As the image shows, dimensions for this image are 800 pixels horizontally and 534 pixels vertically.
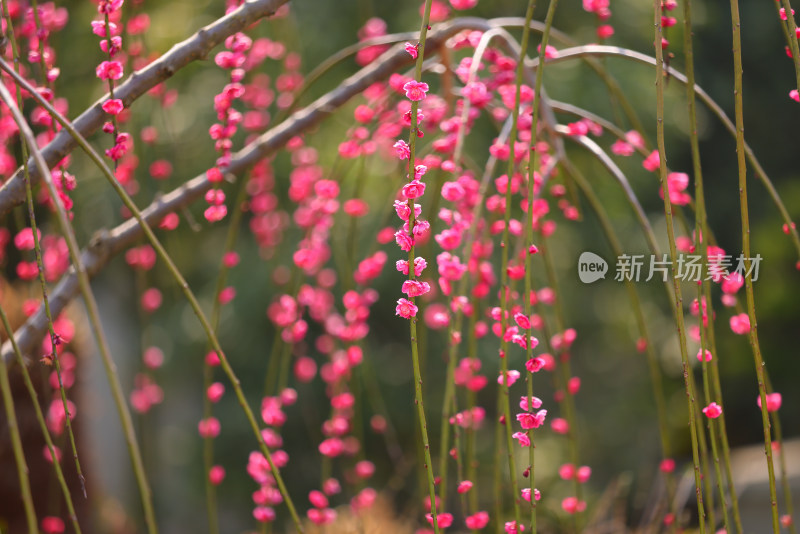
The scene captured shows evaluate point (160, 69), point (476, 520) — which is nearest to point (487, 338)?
point (476, 520)

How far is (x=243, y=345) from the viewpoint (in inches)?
156

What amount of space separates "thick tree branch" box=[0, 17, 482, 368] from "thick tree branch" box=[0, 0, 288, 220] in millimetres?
222

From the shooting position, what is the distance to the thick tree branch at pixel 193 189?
3.90ft

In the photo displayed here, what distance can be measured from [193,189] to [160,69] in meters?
0.34

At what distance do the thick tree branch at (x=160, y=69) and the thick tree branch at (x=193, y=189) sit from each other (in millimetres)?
222

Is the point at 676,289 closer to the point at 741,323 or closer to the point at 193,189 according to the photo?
the point at 741,323

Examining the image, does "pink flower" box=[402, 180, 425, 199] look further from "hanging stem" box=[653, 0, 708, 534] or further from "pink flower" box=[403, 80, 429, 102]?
"hanging stem" box=[653, 0, 708, 534]

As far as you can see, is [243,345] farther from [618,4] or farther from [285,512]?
[618,4]

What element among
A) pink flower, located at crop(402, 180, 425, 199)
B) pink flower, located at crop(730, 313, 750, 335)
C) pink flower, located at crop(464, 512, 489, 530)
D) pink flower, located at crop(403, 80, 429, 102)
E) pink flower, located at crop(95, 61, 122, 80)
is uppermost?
pink flower, located at crop(95, 61, 122, 80)

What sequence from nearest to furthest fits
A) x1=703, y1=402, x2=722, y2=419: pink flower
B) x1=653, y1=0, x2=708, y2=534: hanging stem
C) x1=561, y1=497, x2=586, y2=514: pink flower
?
x1=653, y1=0, x2=708, y2=534: hanging stem → x1=703, y1=402, x2=722, y2=419: pink flower → x1=561, y1=497, x2=586, y2=514: pink flower

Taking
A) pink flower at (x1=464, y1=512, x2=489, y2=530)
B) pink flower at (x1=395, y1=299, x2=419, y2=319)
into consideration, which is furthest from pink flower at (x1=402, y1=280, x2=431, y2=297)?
pink flower at (x1=464, y1=512, x2=489, y2=530)

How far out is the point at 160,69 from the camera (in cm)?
100

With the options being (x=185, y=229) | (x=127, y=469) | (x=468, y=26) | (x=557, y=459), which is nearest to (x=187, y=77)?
(x=185, y=229)

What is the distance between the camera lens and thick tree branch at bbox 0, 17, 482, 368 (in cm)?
119
